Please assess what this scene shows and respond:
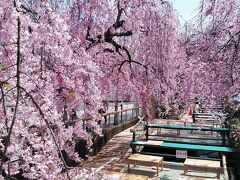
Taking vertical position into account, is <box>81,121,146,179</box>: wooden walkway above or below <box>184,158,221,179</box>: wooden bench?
below

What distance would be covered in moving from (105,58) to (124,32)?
108 centimetres

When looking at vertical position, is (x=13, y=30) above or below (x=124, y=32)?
below

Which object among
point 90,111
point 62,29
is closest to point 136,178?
point 90,111

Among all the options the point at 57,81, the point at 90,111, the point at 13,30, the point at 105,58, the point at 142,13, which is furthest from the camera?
the point at 105,58

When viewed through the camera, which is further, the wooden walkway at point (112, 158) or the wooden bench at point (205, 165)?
the wooden walkway at point (112, 158)

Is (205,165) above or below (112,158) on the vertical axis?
above

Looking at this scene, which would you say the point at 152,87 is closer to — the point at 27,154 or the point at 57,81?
the point at 57,81

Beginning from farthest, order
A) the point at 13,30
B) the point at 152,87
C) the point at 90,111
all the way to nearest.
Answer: the point at 152,87 → the point at 90,111 → the point at 13,30

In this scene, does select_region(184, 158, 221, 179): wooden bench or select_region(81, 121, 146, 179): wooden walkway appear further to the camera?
select_region(81, 121, 146, 179): wooden walkway

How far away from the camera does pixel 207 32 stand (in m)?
8.20

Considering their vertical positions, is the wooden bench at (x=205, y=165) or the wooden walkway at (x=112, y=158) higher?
the wooden bench at (x=205, y=165)

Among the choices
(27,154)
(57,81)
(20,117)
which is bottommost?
(27,154)

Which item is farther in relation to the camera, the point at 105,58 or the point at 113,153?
the point at 113,153

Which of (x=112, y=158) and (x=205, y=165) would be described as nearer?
(x=205, y=165)
